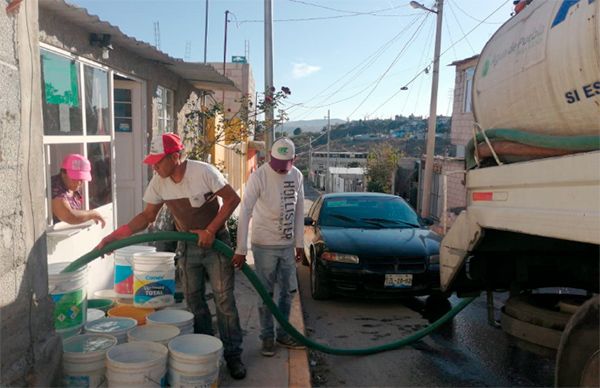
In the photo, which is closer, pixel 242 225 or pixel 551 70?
pixel 551 70

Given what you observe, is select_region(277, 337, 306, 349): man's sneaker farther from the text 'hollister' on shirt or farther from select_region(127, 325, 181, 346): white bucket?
the text 'hollister' on shirt

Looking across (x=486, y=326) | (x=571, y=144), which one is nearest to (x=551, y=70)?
(x=571, y=144)

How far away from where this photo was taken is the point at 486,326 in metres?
5.46

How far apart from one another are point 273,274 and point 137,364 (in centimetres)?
161

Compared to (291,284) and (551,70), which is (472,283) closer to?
(291,284)

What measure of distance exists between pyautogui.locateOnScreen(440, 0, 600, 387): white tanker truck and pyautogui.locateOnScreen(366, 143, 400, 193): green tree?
21.1 meters

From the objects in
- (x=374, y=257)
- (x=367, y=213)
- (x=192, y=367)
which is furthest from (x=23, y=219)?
(x=367, y=213)

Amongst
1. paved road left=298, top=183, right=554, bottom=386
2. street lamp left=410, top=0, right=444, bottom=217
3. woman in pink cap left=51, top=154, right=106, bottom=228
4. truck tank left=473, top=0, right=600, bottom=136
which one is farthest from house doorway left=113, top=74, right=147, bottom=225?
street lamp left=410, top=0, right=444, bottom=217

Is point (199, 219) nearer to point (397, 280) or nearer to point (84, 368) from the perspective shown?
point (84, 368)

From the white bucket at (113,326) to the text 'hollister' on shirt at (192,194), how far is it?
31.7 inches

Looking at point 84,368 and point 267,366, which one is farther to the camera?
point 267,366

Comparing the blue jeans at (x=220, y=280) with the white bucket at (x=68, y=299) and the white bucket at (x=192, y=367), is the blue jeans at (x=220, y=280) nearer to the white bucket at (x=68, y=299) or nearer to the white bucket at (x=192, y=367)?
the white bucket at (x=192, y=367)

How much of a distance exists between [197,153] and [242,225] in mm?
3979

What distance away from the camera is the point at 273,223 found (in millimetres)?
4062
